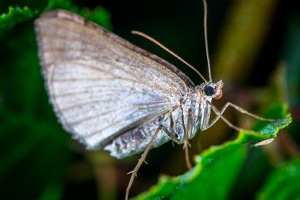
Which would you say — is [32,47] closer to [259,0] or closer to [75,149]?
[75,149]

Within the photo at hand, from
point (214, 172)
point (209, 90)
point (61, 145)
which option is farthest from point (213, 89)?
point (61, 145)

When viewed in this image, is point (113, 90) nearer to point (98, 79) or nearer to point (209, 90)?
point (98, 79)

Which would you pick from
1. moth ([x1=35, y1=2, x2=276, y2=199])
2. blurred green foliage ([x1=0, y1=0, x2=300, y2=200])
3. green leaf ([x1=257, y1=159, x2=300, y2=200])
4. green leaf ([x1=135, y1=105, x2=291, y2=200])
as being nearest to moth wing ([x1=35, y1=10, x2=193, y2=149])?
moth ([x1=35, y1=2, x2=276, y2=199])


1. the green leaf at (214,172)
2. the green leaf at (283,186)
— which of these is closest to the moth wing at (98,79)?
the green leaf at (214,172)

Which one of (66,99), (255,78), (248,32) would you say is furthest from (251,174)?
(66,99)

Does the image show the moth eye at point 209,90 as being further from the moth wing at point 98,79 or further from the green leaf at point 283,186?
the green leaf at point 283,186

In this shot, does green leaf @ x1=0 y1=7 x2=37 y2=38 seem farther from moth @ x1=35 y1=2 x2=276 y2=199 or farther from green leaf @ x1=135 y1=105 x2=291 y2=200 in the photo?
green leaf @ x1=135 y1=105 x2=291 y2=200

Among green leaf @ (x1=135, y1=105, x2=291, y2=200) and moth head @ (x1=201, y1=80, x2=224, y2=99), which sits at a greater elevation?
moth head @ (x1=201, y1=80, x2=224, y2=99)
